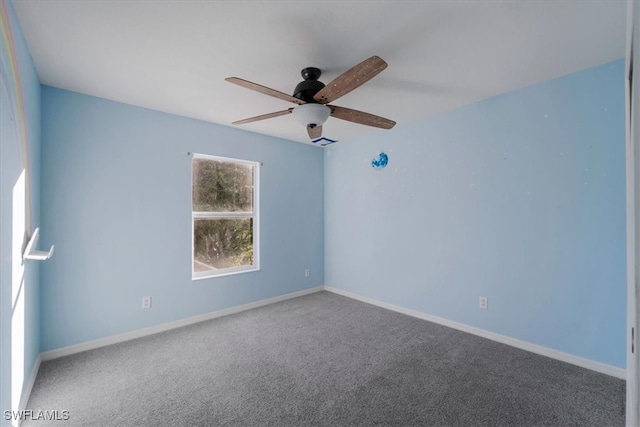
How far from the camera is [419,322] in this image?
3260 millimetres

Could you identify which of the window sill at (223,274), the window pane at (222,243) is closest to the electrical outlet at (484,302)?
the window sill at (223,274)

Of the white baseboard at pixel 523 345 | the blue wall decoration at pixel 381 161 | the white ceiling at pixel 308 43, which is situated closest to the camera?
the white ceiling at pixel 308 43

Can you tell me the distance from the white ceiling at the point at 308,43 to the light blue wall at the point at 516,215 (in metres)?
0.39

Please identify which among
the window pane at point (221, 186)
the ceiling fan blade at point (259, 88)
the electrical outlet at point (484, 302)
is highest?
the ceiling fan blade at point (259, 88)

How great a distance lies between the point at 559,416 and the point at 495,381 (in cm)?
39

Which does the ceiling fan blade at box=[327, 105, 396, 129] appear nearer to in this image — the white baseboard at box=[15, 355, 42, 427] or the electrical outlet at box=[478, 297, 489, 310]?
the electrical outlet at box=[478, 297, 489, 310]

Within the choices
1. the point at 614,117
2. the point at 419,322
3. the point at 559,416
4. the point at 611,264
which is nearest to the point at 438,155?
the point at 614,117

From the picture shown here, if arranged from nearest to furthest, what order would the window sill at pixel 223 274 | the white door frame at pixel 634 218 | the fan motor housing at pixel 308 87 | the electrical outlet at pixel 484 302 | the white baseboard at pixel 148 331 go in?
the white door frame at pixel 634 218 < the fan motor housing at pixel 308 87 < the white baseboard at pixel 148 331 < the electrical outlet at pixel 484 302 < the window sill at pixel 223 274

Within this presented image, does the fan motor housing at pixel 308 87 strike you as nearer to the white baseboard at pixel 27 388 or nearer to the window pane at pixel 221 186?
the window pane at pixel 221 186

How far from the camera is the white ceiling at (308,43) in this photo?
1.57 meters

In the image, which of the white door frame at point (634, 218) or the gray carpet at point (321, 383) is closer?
the white door frame at point (634, 218)

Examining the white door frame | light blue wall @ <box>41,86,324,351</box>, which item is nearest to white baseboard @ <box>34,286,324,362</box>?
light blue wall @ <box>41,86,324,351</box>

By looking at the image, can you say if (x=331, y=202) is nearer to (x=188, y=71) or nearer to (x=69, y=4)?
(x=188, y=71)

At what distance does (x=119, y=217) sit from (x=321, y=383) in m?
2.48
